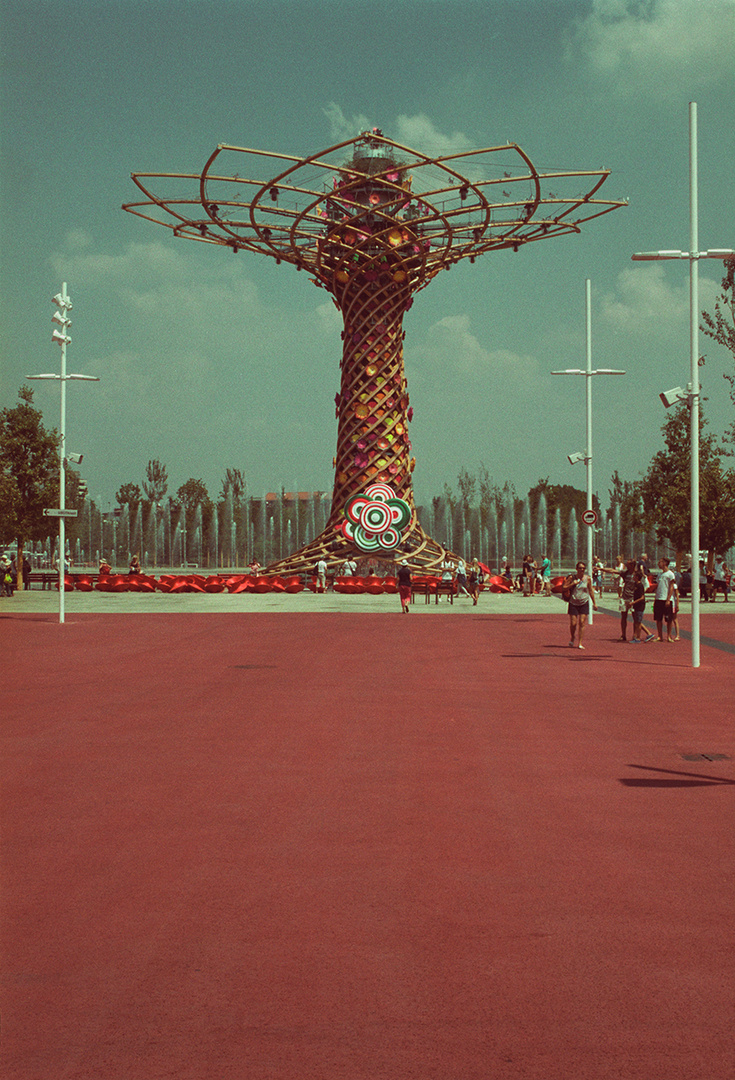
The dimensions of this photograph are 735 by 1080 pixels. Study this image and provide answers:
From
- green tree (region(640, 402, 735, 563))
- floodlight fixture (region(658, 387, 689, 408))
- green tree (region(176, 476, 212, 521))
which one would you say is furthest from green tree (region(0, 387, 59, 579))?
green tree (region(176, 476, 212, 521))

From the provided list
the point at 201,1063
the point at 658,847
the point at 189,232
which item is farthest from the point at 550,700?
the point at 189,232

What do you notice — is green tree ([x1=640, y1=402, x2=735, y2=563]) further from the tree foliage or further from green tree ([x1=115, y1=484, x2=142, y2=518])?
green tree ([x1=115, y1=484, x2=142, y2=518])

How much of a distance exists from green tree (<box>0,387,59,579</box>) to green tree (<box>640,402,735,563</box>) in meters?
21.6

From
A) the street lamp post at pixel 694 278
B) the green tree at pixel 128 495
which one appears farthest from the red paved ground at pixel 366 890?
the green tree at pixel 128 495

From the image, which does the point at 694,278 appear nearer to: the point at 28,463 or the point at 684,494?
the point at 684,494

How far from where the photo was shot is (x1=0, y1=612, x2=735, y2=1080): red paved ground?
3490mm

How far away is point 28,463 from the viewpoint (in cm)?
3722

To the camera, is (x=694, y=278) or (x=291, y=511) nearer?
(x=694, y=278)

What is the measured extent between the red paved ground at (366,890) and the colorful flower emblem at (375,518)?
28062 mm

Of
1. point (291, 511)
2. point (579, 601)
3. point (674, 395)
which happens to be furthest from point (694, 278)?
point (291, 511)

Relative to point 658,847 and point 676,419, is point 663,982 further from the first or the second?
point 676,419

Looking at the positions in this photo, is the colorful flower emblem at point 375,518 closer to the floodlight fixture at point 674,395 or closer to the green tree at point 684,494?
the green tree at point 684,494

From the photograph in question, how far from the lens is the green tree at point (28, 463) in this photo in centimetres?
3678

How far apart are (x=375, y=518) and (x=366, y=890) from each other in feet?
112
